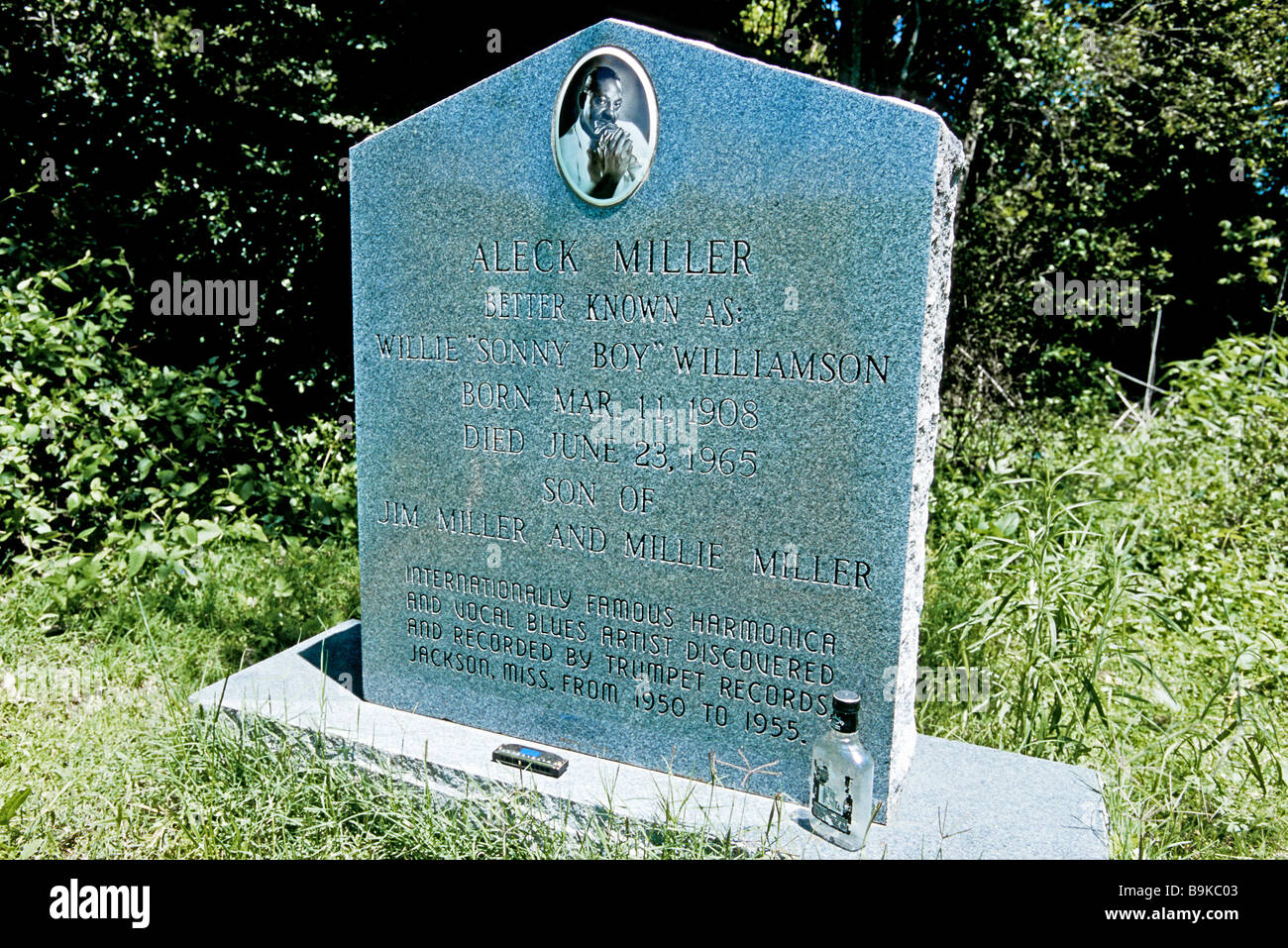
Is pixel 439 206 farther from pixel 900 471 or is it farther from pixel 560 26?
pixel 560 26

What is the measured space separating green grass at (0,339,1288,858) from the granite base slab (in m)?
0.07

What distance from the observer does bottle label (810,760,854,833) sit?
2.41 m

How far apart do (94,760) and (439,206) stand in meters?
Result: 2.13

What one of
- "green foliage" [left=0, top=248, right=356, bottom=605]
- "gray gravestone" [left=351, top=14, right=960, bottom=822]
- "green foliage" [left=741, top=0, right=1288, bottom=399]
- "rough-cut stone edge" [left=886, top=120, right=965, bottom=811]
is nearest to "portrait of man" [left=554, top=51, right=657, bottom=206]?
"gray gravestone" [left=351, top=14, right=960, bottom=822]

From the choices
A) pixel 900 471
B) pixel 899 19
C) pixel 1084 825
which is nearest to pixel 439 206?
pixel 900 471

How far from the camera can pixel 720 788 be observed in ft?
8.98

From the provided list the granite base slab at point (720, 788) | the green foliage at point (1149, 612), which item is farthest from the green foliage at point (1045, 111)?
the granite base slab at point (720, 788)

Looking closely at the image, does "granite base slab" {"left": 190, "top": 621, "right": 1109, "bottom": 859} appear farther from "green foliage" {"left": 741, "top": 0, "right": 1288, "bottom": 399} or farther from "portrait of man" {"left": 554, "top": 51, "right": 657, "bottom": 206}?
"green foliage" {"left": 741, "top": 0, "right": 1288, "bottom": 399}

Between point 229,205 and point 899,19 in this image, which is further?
point 899,19

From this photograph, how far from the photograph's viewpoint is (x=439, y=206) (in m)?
2.96

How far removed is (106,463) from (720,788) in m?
3.88

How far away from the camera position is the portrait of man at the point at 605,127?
8.61 feet
